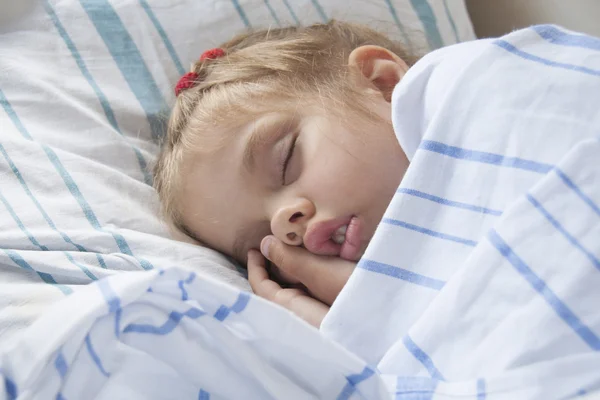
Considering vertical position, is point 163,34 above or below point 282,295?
above

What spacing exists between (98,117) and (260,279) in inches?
14.5

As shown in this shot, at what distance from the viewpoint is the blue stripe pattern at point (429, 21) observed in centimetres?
117

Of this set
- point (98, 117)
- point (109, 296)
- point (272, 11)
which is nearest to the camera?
point (109, 296)

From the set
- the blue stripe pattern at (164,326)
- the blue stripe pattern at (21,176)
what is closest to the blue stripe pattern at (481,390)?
the blue stripe pattern at (164,326)

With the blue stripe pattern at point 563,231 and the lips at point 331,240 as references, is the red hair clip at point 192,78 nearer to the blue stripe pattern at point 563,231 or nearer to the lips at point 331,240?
the lips at point 331,240

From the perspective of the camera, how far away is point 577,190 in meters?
0.60

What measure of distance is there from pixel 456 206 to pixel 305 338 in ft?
0.72

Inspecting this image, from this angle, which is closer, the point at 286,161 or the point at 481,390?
the point at 481,390

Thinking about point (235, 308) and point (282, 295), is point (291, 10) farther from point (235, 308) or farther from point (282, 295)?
point (235, 308)

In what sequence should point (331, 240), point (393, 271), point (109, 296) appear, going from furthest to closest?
1. point (331, 240)
2. point (393, 271)
3. point (109, 296)

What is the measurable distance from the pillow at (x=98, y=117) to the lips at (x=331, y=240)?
12cm

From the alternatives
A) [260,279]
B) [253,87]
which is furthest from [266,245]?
[253,87]

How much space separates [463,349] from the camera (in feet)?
1.95

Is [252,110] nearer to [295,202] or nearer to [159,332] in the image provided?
[295,202]
